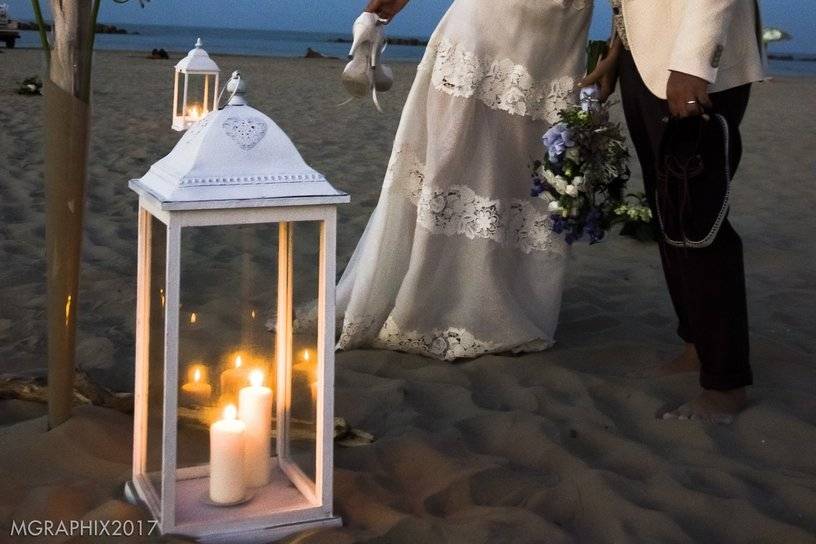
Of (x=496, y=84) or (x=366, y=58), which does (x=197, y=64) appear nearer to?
(x=366, y=58)

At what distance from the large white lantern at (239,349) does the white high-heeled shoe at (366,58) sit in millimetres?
1147

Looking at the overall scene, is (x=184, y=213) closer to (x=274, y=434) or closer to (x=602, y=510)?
(x=274, y=434)

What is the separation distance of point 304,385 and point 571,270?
286cm

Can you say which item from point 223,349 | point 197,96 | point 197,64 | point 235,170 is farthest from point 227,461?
point 197,96

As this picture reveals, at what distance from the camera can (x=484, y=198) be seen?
343 cm

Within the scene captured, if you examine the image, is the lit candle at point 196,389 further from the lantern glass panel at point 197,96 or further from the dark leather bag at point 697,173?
the lantern glass panel at point 197,96

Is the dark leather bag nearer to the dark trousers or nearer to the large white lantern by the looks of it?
the dark trousers

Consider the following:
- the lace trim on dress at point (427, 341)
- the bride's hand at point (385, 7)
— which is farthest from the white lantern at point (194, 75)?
the lace trim on dress at point (427, 341)

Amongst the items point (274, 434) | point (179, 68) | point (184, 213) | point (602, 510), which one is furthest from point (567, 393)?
point (179, 68)

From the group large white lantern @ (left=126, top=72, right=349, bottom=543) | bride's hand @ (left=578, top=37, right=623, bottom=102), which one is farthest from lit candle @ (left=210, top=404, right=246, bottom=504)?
bride's hand @ (left=578, top=37, right=623, bottom=102)

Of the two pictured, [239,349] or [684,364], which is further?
[684,364]

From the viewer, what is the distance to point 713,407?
289cm

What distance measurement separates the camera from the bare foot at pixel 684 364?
128 inches

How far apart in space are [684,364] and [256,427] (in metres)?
1.66
